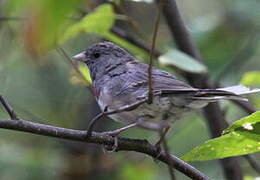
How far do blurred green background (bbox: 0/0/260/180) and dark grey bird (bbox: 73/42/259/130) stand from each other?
233 mm

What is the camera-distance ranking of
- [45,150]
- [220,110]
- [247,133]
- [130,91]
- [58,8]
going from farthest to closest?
[45,150] → [220,110] → [130,91] → [247,133] → [58,8]

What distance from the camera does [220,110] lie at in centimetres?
365

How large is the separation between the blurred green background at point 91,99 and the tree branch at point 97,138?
40.3 inches

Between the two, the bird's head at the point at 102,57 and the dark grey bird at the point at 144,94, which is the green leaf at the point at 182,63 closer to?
the dark grey bird at the point at 144,94

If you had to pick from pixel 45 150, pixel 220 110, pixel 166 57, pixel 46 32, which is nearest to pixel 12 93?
pixel 45 150

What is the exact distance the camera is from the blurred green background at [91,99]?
4.18 metres

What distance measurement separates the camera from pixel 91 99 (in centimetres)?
523

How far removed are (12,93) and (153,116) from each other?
109 inches

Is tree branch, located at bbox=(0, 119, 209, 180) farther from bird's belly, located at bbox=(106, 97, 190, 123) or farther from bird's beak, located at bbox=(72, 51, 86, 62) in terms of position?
bird's beak, located at bbox=(72, 51, 86, 62)

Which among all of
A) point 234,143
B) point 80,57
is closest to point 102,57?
point 80,57

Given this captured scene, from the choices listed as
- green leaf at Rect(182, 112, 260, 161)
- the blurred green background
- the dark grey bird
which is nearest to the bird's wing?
the dark grey bird

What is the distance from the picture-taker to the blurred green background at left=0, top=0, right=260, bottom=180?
4180 millimetres

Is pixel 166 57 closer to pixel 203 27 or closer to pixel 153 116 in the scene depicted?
pixel 153 116

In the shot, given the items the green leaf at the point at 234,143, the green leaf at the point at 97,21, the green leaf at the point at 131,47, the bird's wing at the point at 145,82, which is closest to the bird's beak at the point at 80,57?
the green leaf at the point at 131,47
